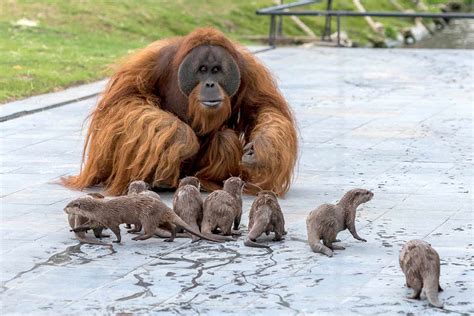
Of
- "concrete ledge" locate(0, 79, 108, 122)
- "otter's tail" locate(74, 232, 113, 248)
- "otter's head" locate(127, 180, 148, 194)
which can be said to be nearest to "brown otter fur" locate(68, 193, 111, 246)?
"otter's tail" locate(74, 232, 113, 248)

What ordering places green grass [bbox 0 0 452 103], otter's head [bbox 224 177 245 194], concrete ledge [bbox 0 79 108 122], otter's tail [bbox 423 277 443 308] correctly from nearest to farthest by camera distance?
otter's tail [bbox 423 277 443 308], otter's head [bbox 224 177 245 194], concrete ledge [bbox 0 79 108 122], green grass [bbox 0 0 452 103]

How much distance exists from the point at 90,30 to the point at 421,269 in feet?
42.2

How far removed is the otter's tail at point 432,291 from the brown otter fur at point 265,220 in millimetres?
1220

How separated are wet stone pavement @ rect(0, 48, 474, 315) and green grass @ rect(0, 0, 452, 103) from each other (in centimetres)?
160

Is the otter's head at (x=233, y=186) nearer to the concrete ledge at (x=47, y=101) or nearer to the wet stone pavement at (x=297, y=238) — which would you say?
the wet stone pavement at (x=297, y=238)

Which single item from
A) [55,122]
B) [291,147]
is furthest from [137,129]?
[55,122]

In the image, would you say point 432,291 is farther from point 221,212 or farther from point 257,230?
point 221,212

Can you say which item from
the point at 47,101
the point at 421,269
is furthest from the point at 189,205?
the point at 47,101

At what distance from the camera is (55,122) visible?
431 inches

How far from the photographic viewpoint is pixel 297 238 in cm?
665

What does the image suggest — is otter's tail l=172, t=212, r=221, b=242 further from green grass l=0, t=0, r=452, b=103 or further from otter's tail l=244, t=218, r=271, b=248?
green grass l=0, t=0, r=452, b=103

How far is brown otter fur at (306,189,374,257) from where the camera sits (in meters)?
6.33

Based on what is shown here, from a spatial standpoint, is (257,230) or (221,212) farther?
(221,212)

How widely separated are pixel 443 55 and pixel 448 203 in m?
9.87
